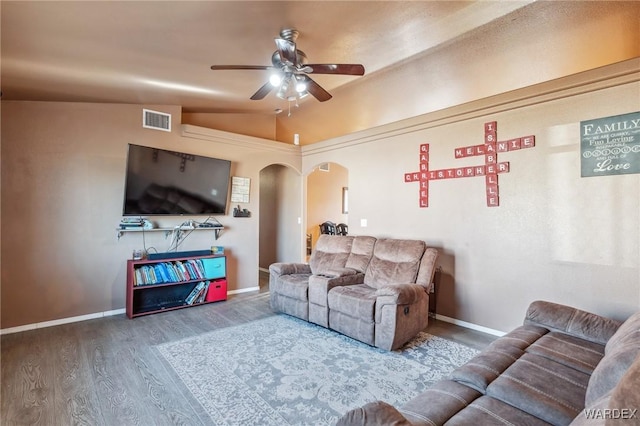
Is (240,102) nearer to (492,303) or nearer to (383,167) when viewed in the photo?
(383,167)

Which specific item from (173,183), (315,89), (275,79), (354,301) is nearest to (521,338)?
(354,301)

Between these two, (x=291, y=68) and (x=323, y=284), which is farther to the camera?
(x=323, y=284)

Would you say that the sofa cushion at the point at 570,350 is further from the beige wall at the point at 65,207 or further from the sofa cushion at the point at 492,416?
the beige wall at the point at 65,207

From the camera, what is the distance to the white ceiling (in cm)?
229

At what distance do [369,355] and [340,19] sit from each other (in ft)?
10.2

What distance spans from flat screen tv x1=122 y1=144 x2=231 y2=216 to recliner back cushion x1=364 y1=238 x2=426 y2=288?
2636mm

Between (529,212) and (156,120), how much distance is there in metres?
4.86

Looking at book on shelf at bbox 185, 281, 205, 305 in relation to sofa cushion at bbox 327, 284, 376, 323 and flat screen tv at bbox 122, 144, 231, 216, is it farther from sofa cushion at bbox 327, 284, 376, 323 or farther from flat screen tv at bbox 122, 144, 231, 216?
sofa cushion at bbox 327, 284, 376, 323

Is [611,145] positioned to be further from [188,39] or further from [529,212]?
[188,39]

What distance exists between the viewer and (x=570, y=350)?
1.93m

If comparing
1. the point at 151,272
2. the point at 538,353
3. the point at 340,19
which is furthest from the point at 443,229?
the point at 151,272

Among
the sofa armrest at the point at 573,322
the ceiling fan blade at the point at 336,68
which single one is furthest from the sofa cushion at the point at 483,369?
the ceiling fan blade at the point at 336,68

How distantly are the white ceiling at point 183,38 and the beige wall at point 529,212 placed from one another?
112 centimetres

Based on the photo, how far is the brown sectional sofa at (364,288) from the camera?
2982 millimetres
